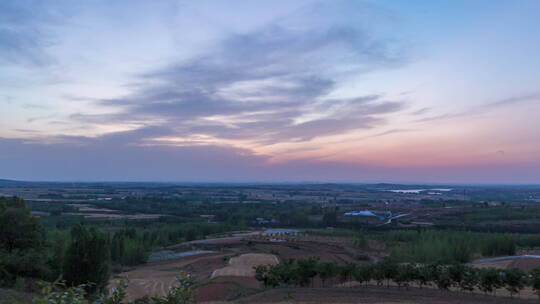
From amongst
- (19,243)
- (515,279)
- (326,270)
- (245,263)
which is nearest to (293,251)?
(245,263)

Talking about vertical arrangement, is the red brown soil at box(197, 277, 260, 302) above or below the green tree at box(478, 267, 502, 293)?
below

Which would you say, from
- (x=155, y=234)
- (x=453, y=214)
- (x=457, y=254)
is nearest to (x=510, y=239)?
(x=457, y=254)

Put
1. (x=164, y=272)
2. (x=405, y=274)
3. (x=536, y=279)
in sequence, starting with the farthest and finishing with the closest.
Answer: (x=164, y=272) < (x=405, y=274) < (x=536, y=279)

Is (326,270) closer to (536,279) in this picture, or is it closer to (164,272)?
(536,279)

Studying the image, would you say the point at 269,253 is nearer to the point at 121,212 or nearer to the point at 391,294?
the point at 391,294

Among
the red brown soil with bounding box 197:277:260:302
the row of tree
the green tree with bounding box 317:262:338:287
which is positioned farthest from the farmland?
the green tree with bounding box 317:262:338:287

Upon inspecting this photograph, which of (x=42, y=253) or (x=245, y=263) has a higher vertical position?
(x=42, y=253)

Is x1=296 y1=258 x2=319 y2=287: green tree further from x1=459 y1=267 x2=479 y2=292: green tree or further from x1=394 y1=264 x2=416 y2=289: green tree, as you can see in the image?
x1=459 y1=267 x2=479 y2=292: green tree

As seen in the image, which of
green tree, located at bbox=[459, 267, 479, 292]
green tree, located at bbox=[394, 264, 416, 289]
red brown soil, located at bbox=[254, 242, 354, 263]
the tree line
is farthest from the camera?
red brown soil, located at bbox=[254, 242, 354, 263]

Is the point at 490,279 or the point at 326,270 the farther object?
the point at 326,270
